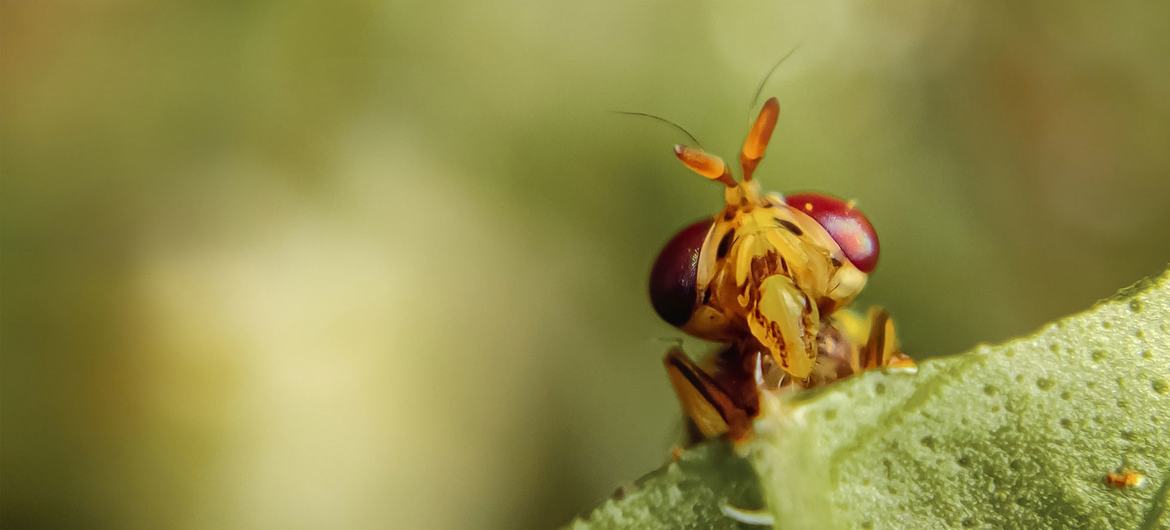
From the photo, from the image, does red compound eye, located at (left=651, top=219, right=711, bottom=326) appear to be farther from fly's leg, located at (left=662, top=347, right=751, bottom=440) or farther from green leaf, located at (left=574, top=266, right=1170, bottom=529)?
green leaf, located at (left=574, top=266, right=1170, bottom=529)

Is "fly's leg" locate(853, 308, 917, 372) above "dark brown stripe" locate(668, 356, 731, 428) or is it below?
above

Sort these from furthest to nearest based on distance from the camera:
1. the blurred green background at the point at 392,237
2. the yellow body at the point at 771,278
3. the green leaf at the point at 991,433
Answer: the blurred green background at the point at 392,237
the yellow body at the point at 771,278
the green leaf at the point at 991,433

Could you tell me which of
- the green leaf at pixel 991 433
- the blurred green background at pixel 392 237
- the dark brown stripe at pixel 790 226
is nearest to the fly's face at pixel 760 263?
the dark brown stripe at pixel 790 226

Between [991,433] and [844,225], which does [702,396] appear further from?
[991,433]

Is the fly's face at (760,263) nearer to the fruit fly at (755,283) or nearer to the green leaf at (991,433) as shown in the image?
the fruit fly at (755,283)

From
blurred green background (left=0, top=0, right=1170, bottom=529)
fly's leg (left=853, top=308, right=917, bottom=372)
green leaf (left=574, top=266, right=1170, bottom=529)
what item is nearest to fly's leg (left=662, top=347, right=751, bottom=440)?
fly's leg (left=853, top=308, right=917, bottom=372)

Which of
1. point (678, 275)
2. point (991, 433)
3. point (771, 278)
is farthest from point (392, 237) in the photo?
point (991, 433)

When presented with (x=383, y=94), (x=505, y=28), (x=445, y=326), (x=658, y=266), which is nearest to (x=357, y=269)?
(x=445, y=326)
